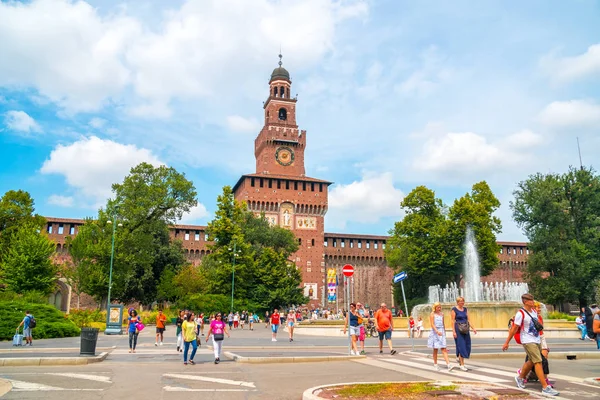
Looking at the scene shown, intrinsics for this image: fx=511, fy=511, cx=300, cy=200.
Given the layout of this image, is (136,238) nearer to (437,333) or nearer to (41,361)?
(41,361)

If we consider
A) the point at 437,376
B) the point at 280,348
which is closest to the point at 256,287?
the point at 280,348

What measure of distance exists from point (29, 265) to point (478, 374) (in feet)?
135

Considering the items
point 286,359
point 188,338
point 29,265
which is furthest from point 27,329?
point 29,265

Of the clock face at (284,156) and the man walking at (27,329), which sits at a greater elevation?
the clock face at (284,156)

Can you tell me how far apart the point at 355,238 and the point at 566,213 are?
29.7 meters

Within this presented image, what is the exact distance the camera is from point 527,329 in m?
8.81

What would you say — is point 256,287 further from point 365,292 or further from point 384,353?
point 384,353

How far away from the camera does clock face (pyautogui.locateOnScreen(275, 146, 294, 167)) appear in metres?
70.5

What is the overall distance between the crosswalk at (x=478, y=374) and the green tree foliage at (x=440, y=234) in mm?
38126

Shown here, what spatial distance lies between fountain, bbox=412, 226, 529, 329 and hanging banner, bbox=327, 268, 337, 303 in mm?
16795

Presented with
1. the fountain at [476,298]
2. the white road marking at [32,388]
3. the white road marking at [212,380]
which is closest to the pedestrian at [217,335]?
the white road marking at [212,380]

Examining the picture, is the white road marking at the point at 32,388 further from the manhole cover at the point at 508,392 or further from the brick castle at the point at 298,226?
the brick castle at the point at 298,226

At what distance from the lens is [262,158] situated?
7056 cm

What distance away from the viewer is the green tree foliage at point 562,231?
47562 millimetres
